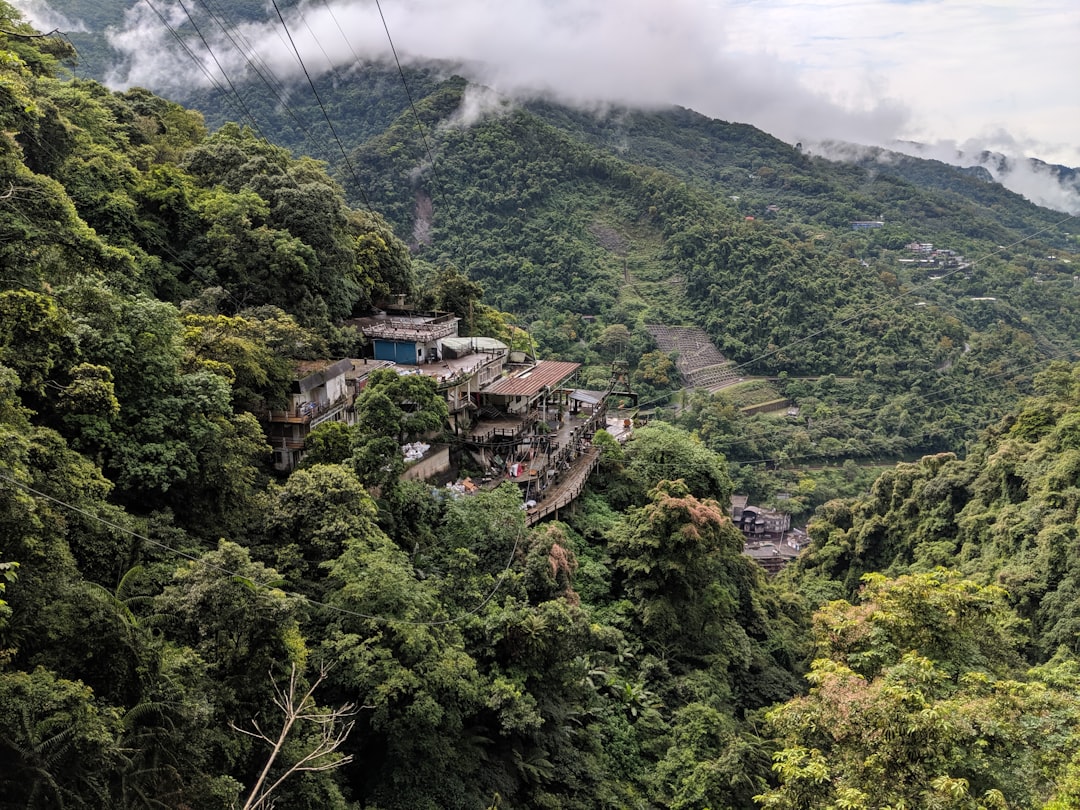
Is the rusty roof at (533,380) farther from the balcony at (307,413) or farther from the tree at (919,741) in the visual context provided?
the tree at (919,741)

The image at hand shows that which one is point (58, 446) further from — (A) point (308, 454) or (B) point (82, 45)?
(B) point (82, 45)

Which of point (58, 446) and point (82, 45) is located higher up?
point (82, 45)

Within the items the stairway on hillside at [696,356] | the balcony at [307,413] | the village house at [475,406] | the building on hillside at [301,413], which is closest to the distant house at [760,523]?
the stairway on hillside at [696,356]

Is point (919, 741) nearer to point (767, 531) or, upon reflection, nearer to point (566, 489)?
point (566, 489)

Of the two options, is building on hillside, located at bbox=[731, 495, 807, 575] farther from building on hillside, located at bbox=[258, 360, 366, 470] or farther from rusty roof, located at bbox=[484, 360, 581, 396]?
building on hillside, located at bbox=[258, 360, 366, 470]

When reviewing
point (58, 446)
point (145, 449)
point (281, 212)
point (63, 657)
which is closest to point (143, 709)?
point (63, 657)
